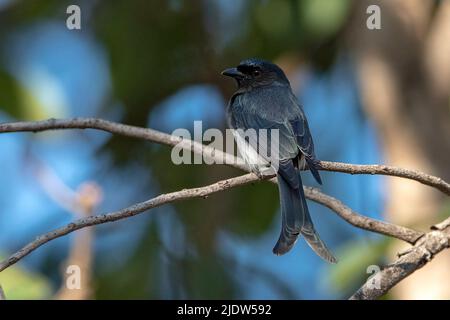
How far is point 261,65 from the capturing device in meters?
4.99

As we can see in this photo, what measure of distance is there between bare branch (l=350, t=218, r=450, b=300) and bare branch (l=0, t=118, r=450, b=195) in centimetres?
18

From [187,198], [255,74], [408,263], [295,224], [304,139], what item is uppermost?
[255,74]

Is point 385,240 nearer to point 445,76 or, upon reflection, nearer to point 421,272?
point 421,272

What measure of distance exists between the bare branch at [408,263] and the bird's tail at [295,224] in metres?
0.18

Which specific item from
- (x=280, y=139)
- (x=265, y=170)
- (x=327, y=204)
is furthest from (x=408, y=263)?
(x=280, y=139)

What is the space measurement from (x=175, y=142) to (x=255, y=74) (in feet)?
4.97

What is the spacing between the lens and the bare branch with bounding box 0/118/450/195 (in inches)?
124

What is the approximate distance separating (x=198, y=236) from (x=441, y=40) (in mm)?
2303

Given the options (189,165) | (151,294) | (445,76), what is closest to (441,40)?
(445,76)

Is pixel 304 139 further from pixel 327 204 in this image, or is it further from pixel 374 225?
pixel 374 225

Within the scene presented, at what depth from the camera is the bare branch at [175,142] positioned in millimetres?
3141

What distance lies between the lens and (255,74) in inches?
197

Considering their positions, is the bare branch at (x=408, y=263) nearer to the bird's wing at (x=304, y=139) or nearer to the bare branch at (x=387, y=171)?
the bare branch at (x=387, y=171)

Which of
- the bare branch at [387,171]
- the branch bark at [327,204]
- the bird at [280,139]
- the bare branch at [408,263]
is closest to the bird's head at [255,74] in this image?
the bird at [280,139]
